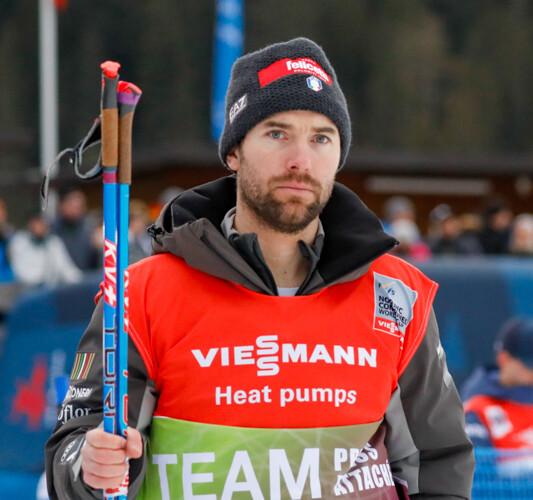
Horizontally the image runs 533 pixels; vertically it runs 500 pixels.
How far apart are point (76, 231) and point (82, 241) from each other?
25 centimetres

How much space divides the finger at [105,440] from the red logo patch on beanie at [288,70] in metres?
1.02

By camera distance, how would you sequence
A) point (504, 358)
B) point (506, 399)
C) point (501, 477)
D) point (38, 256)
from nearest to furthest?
1. point (501, 477)
2. point (506, 399)
3. point (504, 358)
4. point (38, 256)

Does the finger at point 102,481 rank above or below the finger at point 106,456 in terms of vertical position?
below

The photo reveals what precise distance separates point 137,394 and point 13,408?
4203mm

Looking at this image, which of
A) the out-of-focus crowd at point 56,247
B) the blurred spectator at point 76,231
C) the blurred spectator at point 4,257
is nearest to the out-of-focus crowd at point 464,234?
the out-of-focus crowd at point 56,247

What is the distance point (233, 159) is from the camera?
9.04ft

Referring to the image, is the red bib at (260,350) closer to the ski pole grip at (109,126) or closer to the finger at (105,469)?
the finger at (105,469)

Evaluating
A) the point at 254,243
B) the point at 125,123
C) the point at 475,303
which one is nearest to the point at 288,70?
the point at 254,243

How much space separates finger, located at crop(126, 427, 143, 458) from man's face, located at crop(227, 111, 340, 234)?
70 centimetres

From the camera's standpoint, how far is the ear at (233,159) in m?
2.71

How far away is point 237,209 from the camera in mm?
2705

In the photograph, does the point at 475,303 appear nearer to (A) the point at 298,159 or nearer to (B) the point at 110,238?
(A) the point at 298,159

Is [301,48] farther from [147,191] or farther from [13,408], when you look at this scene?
[147,191]

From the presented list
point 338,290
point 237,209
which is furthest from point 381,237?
point 237,209
